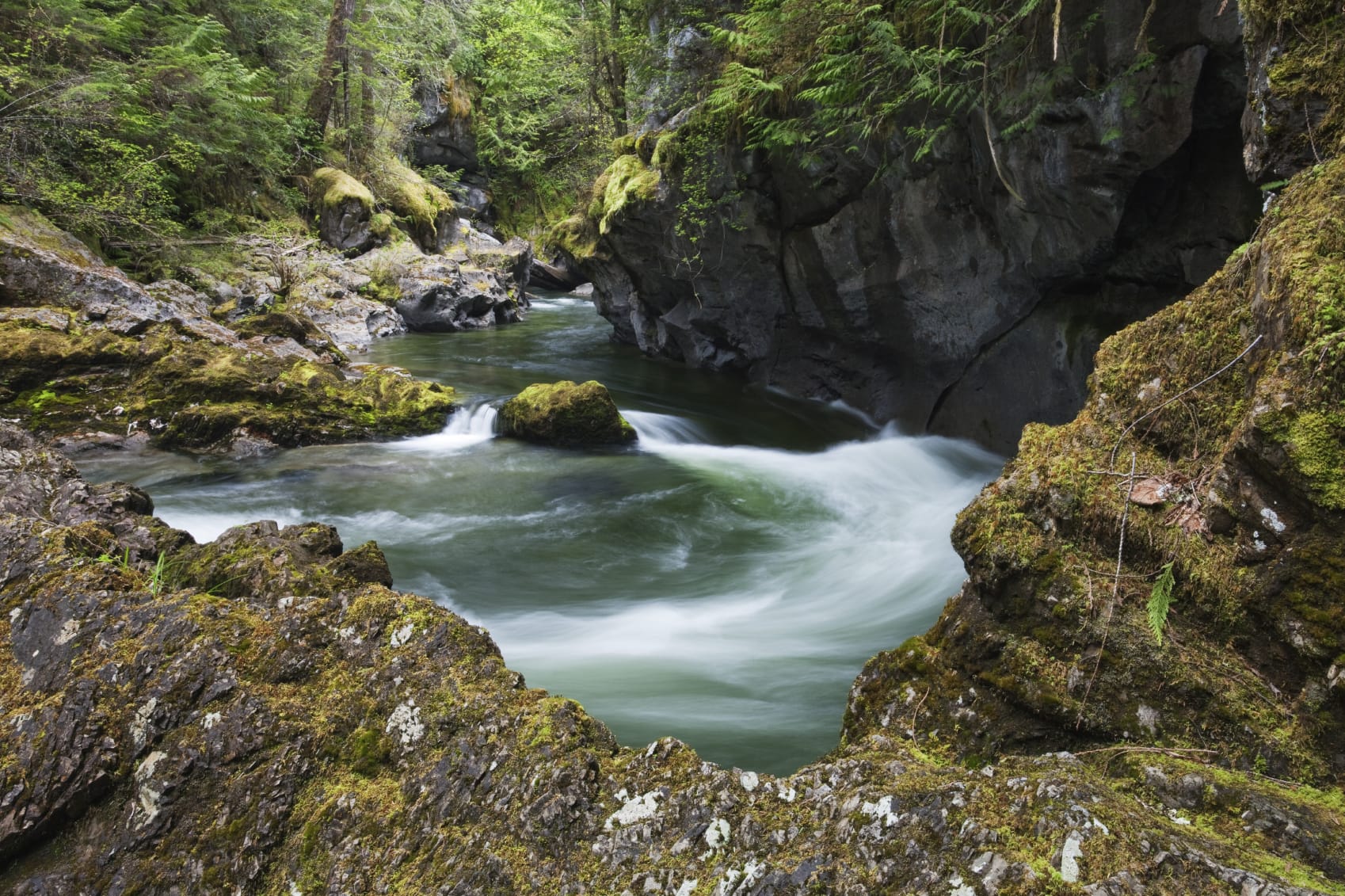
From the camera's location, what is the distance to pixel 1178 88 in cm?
630

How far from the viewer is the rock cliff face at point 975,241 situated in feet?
21.7

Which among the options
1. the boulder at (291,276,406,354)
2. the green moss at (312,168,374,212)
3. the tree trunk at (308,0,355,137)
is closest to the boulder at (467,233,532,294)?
the green moss at (312,168,374,212)

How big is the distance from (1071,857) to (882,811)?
0.47 meters

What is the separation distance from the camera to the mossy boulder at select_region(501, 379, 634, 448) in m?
10.9

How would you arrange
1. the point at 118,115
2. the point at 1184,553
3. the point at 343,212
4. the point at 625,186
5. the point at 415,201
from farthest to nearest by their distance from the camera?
1. the point at 415,201
2. the point at 343,212
3. the point at 625,186
4. the point at 118,115
5. the point at 1184,553

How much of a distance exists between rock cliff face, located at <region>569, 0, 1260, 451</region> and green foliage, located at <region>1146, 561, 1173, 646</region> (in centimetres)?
566

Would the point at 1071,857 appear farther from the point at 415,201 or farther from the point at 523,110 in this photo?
the point at 523,110

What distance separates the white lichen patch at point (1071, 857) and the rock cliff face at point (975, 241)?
691 centimetres

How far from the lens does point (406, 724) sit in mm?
2611

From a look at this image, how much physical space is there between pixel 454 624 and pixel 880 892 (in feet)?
6.31

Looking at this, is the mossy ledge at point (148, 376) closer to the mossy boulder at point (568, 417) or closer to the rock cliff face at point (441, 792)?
the mossy boulder at point (568, 417)

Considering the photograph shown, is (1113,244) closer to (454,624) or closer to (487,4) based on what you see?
(454,624)

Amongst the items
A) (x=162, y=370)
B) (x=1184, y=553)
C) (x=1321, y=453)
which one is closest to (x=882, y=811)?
(x=1184, y=553)

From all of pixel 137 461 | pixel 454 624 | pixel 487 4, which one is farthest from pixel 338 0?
pixel 454 624
